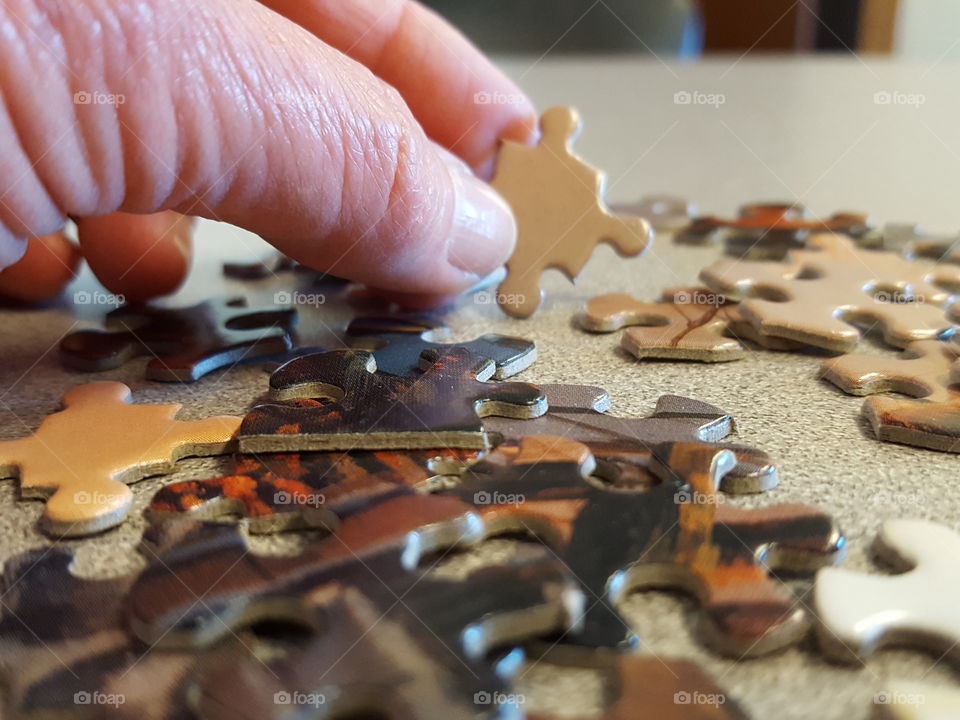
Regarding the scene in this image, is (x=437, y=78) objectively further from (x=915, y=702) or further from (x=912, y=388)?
(x=915, y=702)

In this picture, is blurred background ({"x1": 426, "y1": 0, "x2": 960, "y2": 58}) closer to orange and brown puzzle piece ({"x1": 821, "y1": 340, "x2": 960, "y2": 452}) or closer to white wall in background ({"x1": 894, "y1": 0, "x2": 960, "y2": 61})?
white wall in background ({"x1": 894, "y1": 0, "x2": 960, "y2": 61})

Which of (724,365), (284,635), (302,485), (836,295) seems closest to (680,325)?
(724,365)

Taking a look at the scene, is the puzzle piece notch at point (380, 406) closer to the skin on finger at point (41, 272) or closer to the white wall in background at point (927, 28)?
the skin on finger at point (41, 272)

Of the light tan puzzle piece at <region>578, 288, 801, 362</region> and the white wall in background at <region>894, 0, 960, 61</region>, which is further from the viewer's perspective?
the white wall in background at <region>894, 0, 960, 61</region>

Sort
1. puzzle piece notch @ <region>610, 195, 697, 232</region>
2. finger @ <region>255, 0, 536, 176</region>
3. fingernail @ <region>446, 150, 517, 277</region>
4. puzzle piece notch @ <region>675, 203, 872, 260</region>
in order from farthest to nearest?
1. puzzle piece notch @ <region>610, 195, 697, 232</region>
2. puzzle piece notch @ <region>675, 203, 872, 260</region>
3. finger @ <region>255, 0, 536, 176</region>
4. fingernail @ <region>446, 150, 517, 277</region>

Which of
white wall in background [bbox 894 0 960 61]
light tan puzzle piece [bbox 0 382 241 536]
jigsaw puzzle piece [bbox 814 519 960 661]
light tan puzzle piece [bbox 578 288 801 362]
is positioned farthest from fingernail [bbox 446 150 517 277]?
white wall in background [bbox 894 0 960 61]

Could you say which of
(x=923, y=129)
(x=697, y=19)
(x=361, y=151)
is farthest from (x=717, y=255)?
Answer: (x=697, y=19)

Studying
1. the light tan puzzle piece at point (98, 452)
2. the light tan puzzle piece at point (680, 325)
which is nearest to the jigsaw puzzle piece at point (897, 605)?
the light tan puzzle piece at point (680, 325)
